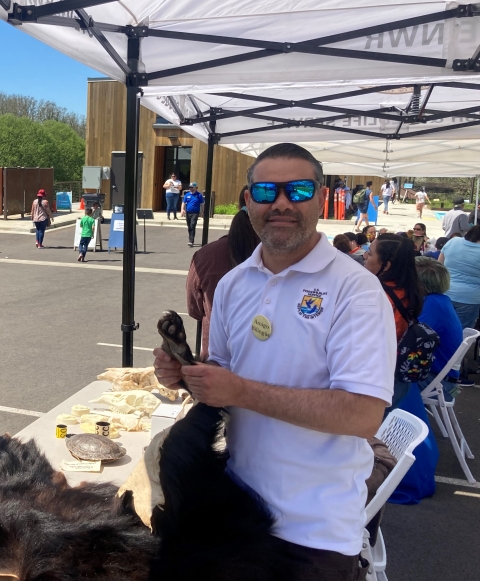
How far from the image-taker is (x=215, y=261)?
3.41 metres

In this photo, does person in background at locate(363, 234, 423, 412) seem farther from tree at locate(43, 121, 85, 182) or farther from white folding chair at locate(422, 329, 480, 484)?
tree at locate(43, 121, 85, 182)

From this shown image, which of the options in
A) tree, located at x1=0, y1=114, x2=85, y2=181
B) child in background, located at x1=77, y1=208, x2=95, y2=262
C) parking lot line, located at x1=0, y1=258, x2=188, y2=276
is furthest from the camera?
tree, located at x1=0, y1=114, x2=85, y2=181

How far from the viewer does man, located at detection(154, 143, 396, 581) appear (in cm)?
141

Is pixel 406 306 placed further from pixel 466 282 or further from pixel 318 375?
pixel 466 282

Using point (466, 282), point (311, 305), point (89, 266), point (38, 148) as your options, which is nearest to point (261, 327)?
point (311, 305)

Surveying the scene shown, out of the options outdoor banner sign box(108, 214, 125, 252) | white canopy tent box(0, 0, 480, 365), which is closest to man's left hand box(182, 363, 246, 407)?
white canopy tent box(0, 0, 480, 365)

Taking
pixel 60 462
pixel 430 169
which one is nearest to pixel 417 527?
pixel 60 462

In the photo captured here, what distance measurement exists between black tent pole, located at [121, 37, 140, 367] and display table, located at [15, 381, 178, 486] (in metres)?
0.56

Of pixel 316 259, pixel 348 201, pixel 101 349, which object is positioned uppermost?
pixel 348 201

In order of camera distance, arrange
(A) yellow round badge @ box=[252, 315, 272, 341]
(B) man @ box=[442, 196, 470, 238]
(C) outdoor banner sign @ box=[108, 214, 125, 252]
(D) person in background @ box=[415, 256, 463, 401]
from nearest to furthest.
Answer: (A) yellow round badge @ box=[252, 315, 272, 341] < (D) person in background @ box=[415, 256, 463, 401] < (B) man @ box=[442, 196, 470, 238] < (C) outdoor banner sign @ box=[108, 214, 125, 252]

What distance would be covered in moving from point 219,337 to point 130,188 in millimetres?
2696

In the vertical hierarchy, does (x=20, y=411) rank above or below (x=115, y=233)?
below

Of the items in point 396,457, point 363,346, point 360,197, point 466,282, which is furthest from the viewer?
point 360,197

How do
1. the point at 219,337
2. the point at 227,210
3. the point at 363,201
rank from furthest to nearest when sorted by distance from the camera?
the point at 227,210 < the point at 363,201 < the point at 219,337
